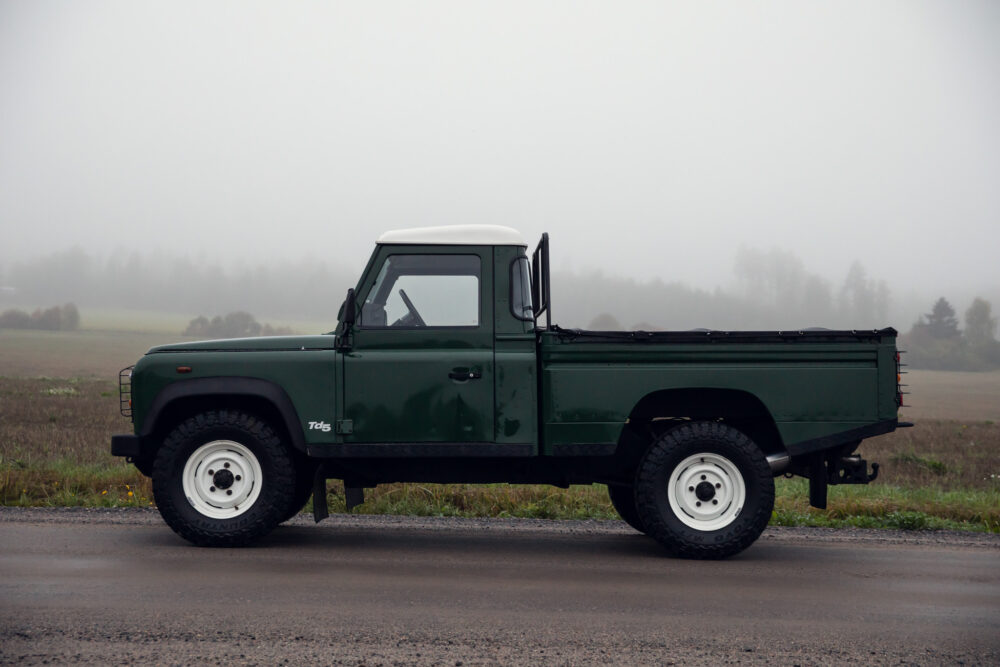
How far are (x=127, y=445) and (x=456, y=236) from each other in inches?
122

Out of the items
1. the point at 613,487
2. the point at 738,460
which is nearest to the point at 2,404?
the point at 613,487

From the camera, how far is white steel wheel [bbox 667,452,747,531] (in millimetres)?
7262

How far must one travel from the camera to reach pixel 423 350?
24.1 ft

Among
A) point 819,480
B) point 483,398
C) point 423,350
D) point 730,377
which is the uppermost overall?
point 423,350

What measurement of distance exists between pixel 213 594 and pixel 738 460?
3950 mm

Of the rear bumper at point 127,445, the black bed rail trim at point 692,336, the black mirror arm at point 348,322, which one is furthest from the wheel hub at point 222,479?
the black bed rail trim at point 692,336

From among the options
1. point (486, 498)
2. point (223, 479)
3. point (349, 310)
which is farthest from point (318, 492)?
point (486, 498)

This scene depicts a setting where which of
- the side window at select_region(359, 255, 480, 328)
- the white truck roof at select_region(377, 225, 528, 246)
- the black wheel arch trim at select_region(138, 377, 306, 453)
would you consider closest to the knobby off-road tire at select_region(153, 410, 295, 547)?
the black wheel arch trim at select_region(138, 377, 306, 453)

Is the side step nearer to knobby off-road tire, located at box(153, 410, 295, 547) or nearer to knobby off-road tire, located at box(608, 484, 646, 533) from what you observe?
knobby off-road tire, located at box(153, 410, 295, 547)

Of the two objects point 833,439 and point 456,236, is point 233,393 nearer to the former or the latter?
point 456,236

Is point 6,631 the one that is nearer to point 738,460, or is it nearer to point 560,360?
point 560,360

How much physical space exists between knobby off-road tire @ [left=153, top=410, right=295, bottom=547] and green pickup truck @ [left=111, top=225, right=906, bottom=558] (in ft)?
0.04

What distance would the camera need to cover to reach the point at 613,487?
8.73m

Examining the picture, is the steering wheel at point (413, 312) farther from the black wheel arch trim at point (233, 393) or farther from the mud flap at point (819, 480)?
the mud flap at point (819, 480)
